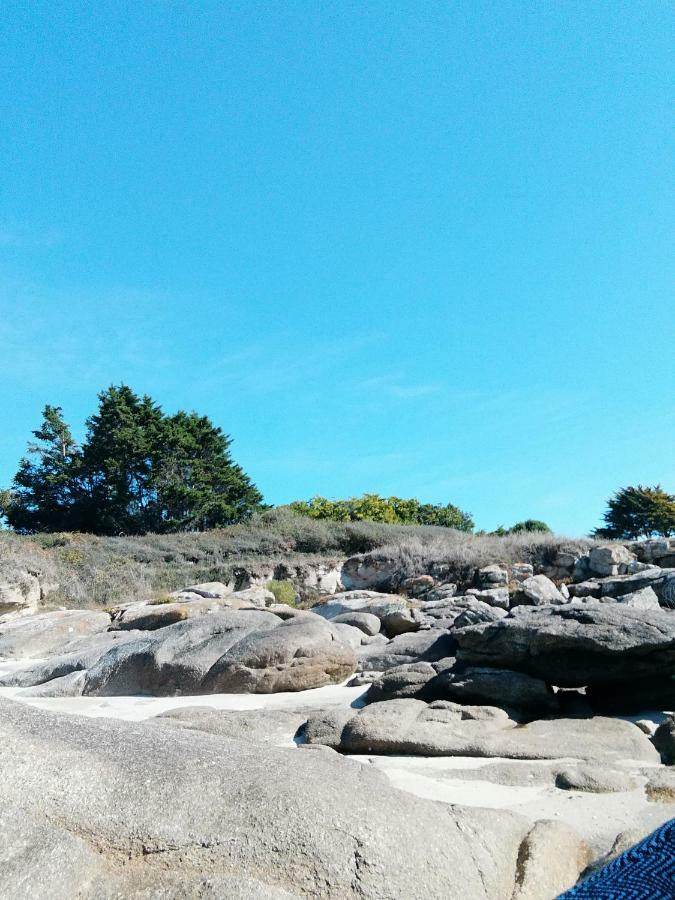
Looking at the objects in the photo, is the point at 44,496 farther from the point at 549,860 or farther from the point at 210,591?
the point at 549,860

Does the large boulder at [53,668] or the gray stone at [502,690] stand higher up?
the large boulder at [53,668]

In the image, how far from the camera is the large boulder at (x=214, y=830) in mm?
2777

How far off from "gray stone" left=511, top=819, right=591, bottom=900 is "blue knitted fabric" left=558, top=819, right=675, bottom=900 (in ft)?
7.56

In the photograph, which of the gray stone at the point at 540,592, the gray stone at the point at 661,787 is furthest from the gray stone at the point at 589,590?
the gray stone at the point at 661,787

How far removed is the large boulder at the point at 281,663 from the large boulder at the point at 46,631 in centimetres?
640

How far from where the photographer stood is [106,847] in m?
2.91

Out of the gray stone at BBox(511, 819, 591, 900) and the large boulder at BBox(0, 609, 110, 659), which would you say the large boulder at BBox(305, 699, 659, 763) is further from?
the large boulder at BBox(0, 609, 110, 659)

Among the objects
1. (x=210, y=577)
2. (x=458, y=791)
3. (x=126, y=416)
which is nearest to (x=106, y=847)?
(x=458, y=791)

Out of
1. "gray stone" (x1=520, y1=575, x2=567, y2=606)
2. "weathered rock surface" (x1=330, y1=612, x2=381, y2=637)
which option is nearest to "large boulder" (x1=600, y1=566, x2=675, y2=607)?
"gray stone" (x1=520, y1=575, x2=567, y2=606)

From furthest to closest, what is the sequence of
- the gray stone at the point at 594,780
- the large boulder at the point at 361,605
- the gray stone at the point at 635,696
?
the large boulder at the point at 361,605, the gray stone at the point at 635,696, the gray stone at the point at 594,780

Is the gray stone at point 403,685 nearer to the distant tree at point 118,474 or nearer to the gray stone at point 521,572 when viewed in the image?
the gray stone at point 521,572

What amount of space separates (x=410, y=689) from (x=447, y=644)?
1556mm

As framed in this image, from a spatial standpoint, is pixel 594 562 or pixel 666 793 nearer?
pixel 666 793

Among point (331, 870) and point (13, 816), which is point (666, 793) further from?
point (13, 816)
